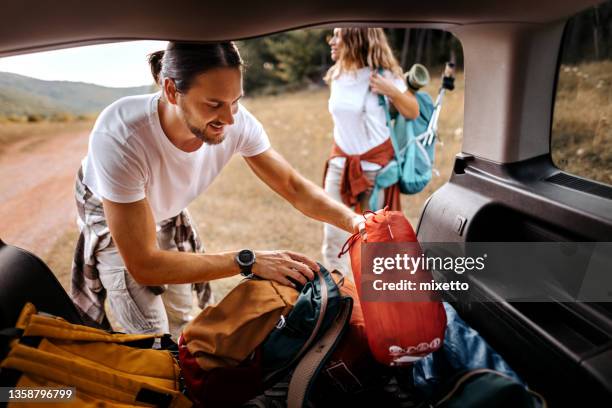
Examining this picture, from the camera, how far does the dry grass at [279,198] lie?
15.7 ft

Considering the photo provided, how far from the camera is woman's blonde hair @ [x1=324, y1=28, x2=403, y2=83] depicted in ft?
9.21

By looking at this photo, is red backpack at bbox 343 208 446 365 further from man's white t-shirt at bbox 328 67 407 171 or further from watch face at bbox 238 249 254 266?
man's white t-shirt at bbox 328 67 407 171

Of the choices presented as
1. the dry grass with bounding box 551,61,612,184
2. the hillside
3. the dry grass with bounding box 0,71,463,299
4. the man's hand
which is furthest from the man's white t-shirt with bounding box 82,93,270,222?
the dry grass with bounding box 0,71,463,299

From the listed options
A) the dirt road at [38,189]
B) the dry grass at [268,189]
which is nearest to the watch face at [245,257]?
the dry grass at [268,189]

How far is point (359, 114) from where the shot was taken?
9.58ft

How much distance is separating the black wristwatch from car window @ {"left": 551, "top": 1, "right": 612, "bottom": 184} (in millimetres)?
1101

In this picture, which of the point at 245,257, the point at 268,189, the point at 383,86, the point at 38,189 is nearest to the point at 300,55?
the point at 268,189

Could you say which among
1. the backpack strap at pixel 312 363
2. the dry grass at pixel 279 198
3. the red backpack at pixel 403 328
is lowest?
the dry grass at pixel 279 198

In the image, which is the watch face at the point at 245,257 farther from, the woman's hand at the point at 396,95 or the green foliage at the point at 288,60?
the green foliage at the point at 288,60

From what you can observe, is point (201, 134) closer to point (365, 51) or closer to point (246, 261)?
point (246, 261)

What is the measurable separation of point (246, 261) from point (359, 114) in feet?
5.94

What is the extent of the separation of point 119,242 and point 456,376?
3.43 ft

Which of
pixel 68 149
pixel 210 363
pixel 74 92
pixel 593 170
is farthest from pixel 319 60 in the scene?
pixel 210 363

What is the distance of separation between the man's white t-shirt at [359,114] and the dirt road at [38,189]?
2.42 metres
